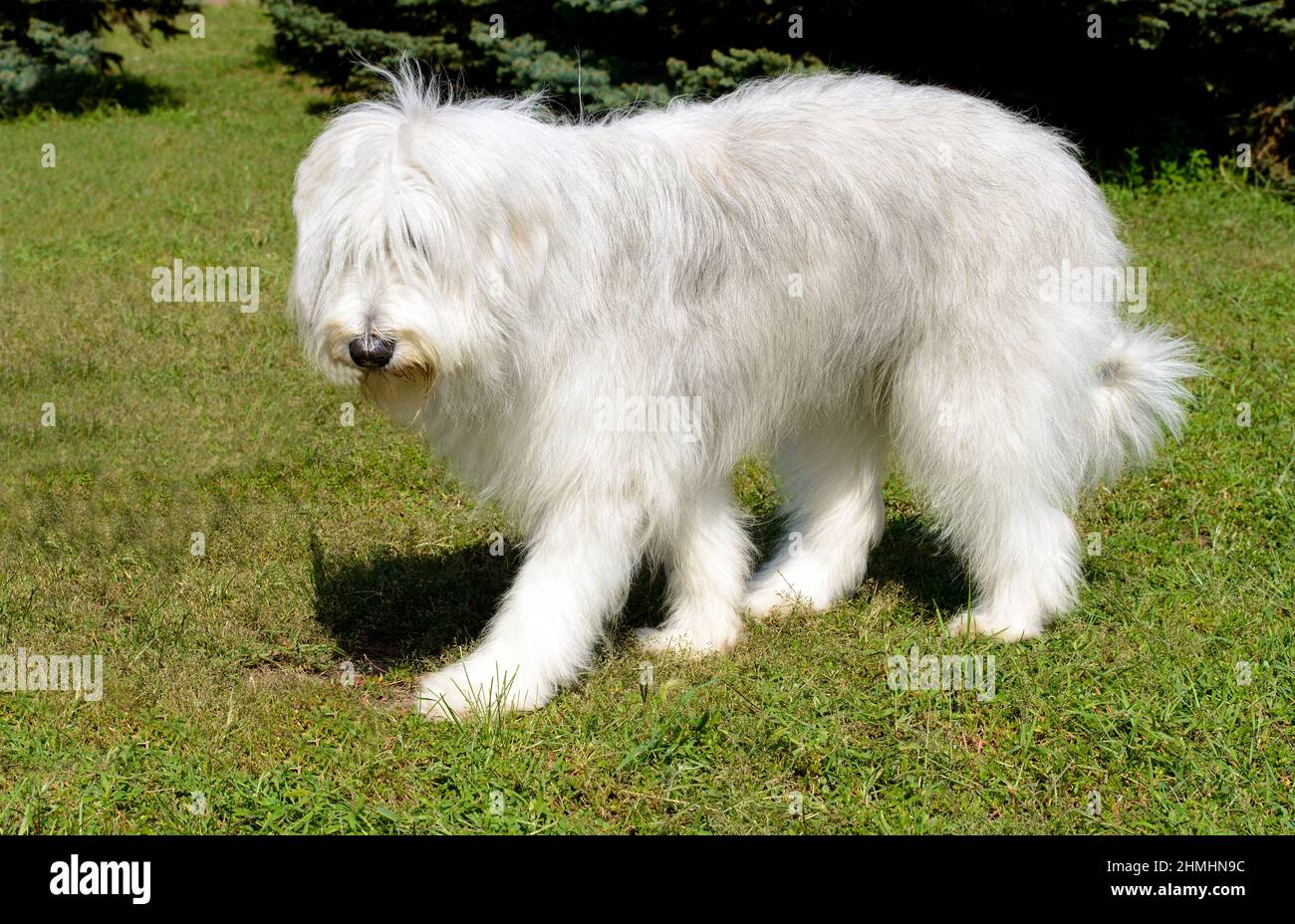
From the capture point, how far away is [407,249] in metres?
3.68

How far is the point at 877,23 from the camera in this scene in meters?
11.1

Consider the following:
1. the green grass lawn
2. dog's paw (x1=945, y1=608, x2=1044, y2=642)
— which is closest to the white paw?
the green grass lawn

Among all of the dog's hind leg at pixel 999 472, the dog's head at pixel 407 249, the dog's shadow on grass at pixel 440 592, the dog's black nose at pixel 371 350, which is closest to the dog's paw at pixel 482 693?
the dog's shadow on grass at pixel 440 592

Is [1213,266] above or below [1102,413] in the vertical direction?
below

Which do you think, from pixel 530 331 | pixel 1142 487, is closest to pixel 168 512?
pixel 530 331

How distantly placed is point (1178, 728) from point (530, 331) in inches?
96.5

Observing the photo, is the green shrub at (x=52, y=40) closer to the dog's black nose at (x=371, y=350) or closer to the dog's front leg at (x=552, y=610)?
the dog's front leg at (x=552, y=610)

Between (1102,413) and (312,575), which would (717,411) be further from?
(312,575)

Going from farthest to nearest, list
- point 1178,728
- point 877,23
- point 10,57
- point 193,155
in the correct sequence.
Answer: point 10,57 → point 193,155 → point 877,23 → point 1178,728

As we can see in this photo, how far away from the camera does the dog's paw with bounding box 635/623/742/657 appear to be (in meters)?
4.93

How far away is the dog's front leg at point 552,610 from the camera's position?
4.29 m

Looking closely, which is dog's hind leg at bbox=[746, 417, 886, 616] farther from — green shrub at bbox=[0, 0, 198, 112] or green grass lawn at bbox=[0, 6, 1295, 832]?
green shrub at bbox=[0, 0, 198, 112]

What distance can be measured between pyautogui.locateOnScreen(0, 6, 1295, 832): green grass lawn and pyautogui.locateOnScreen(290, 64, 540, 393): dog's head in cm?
127

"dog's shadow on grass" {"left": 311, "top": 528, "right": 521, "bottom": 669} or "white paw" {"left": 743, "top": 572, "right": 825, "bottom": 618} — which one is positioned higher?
"white paw" {"left": 743, "top": 572, "right": 825, "bottom": 618}
